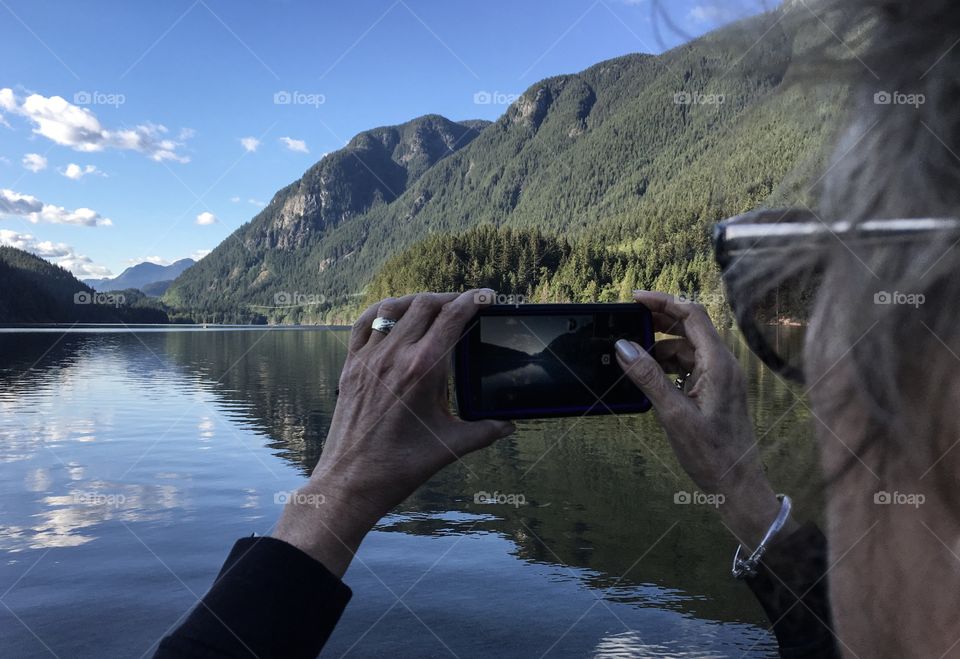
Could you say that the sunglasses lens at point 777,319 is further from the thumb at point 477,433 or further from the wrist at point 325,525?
the wrist at point 325,525

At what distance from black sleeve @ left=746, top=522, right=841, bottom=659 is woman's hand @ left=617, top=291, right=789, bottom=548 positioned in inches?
2.9

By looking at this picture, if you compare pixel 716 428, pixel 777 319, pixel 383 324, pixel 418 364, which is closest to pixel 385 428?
pixel 418 364

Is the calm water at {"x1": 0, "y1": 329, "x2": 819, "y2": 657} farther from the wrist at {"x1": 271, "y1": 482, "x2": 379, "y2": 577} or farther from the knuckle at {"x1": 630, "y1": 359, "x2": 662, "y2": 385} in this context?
the wrist at {"x1": 271, "y1": 482, "x2": 379, "y2": 577}

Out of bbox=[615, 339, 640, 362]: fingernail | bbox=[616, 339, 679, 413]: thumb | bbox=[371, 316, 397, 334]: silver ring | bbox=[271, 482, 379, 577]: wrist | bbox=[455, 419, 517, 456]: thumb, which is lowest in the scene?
bbox=[271, 482, 379, 577]: wrist

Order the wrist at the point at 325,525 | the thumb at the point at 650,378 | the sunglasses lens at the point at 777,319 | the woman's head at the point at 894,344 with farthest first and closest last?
1. the thumb at the point at 650,378
2. the wrist at the point at 325,525
3. the sunglasses lens at the point at 777,319
4. the woman's head at the point at 894,344

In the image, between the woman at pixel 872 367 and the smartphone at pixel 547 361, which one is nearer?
the woman at pixel 872 367

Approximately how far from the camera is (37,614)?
29.3 ft

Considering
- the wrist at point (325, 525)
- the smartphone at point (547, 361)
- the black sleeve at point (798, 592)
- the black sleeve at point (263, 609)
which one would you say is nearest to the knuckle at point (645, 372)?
the smartphone at point (547, 361)

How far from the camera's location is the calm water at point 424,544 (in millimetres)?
8102

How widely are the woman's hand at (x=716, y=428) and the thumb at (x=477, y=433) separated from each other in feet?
1.24

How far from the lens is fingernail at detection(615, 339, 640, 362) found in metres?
1.91

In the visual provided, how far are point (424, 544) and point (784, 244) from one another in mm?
10999

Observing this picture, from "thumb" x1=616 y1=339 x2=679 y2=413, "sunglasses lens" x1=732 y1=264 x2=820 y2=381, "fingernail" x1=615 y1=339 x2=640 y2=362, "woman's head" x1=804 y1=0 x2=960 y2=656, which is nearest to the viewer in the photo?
"woman's head" x1=804 y1=0 x2=960 y2=656

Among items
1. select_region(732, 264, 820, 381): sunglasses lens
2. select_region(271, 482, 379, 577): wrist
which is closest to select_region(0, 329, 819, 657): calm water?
select_region(732, 264, 820, 381): sunglasses lens
